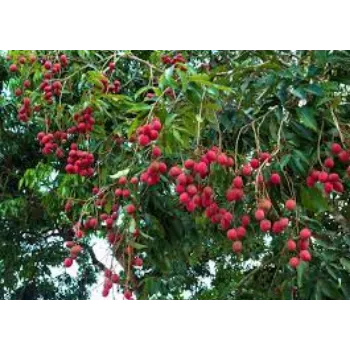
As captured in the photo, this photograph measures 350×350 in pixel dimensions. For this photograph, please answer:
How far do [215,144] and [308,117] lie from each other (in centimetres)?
25

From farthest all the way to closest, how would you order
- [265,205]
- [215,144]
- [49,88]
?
[49,88]
[215,144]
[265,205]

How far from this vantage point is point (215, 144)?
49.6 inches

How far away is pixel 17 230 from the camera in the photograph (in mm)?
3148

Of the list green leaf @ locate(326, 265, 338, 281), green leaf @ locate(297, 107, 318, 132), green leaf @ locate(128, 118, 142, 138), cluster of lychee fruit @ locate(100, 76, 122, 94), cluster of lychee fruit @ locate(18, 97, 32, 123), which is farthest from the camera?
cluster of lychee fruit @ locate(18, 97, 32, 123)

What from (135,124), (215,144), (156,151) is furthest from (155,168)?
(215,144)

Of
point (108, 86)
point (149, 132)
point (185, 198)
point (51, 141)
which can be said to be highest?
point (108, 86)

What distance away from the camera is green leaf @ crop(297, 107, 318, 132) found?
3.43 feet

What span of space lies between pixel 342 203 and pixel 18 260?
7.02 feet

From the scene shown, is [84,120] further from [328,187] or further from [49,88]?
[328,187]

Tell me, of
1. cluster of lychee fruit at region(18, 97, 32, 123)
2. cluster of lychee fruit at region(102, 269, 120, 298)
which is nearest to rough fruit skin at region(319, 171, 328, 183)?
cluster of lychee fruit at region(102, 269, 120, 298)

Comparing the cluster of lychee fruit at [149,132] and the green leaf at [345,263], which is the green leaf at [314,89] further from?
the green leaf at [345,263]

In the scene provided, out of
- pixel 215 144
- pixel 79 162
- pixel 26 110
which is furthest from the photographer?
pixel 26 110

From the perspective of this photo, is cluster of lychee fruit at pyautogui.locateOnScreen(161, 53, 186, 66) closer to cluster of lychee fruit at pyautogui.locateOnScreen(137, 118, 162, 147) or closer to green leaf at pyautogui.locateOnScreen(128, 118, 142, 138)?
green leaf at pyautogui.locateOnScreen(128, 118, 142, 138)
